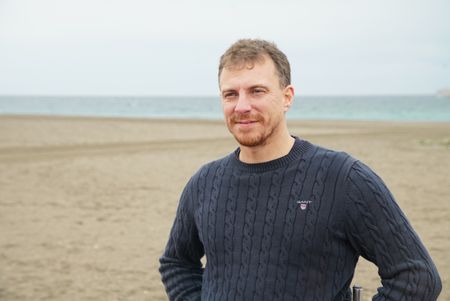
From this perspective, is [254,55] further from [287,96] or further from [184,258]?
[184,258]

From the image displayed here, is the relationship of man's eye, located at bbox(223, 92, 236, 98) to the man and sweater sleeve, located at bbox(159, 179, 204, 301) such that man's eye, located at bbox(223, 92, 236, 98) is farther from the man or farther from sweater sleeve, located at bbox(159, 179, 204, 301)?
sweater sleeve, located at bbox(159, 179, 204, 301)

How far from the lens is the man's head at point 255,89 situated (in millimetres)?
2016

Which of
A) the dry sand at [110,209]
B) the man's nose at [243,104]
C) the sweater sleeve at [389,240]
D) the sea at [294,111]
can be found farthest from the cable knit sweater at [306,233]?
the sea at [294,111]

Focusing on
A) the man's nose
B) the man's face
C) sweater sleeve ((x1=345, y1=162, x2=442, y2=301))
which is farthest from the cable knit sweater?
the man's nose

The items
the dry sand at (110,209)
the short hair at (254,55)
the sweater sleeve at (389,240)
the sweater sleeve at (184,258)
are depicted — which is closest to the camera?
the sweater sleeve at (389,240)

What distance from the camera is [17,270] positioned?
6445 millimetres

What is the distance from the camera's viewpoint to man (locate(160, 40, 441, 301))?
1883mm

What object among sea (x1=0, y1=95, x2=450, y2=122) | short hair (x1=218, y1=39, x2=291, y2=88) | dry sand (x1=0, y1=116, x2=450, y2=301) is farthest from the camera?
sea (x1=0, y1=95, x2=450, y2=122)

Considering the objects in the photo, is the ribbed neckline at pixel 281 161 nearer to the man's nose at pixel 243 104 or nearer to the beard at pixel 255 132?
the beard at pixel 255 132

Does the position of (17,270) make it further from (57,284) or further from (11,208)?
(11,208)

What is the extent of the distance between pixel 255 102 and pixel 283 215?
1.43 feet

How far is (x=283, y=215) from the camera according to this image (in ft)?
6.48

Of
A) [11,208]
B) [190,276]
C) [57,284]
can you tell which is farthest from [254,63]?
[11,208]

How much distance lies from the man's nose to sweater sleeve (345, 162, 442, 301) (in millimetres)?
465
